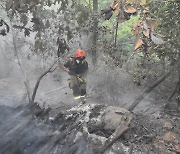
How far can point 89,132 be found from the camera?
4.97 metres

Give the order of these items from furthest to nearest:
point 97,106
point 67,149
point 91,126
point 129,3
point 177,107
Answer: point 177,107
point 97,106
point 91,126
point 67,149
point 129,3

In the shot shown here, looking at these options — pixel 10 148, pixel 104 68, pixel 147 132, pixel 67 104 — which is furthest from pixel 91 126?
pixel 104 68

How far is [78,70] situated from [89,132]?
3.13 meters

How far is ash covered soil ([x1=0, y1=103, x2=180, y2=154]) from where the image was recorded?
180 inches

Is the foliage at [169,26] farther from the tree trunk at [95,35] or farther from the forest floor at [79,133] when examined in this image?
the tree trunk at [95,35]

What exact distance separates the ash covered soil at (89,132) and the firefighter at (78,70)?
2.24 metres

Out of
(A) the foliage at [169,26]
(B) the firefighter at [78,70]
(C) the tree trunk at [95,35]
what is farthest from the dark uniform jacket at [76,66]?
(C) the tree trunk at [95,35]

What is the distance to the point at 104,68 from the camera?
9945mm

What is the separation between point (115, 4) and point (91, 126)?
2577mm

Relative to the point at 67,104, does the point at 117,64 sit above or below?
above

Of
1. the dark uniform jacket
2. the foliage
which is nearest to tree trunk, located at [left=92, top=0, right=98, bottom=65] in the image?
the dark uniform jacket

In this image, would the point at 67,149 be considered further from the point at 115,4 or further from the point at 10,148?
the point at 115,4

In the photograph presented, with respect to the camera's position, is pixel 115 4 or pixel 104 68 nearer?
pixel 115 4


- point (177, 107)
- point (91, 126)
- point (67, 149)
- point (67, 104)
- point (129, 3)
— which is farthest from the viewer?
point (67, 104)
